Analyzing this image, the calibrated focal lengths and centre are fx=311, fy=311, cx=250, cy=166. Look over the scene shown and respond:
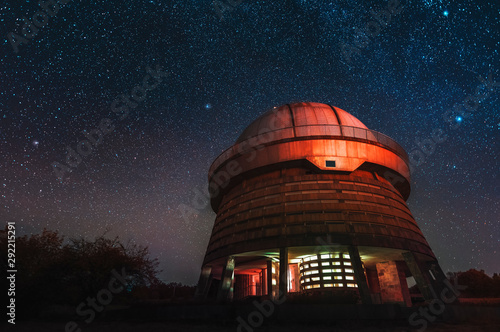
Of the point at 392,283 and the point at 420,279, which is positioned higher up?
the point at 420,279

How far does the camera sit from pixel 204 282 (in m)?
29.4

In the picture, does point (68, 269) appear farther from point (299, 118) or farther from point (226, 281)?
point (299, 118)

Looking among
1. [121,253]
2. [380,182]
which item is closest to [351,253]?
[380,182]

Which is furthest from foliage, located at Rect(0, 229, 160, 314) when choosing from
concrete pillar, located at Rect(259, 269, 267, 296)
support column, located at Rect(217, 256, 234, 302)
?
concrete pillar, located at Rect(259, 269, 267, 296)

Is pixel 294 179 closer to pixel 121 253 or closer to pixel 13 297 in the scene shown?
pixel 121 253

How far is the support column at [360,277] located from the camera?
19.6 m

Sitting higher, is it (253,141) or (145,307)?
(253,141)

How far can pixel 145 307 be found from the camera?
20.8 m

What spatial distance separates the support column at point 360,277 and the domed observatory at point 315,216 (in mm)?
65

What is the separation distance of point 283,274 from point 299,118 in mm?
16070

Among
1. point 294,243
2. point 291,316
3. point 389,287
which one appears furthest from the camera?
point 389,287

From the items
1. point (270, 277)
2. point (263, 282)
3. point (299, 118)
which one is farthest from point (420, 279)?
point (299, 118)

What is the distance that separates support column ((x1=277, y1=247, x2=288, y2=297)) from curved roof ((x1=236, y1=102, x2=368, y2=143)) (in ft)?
39.7

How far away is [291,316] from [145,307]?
10.1 meters
